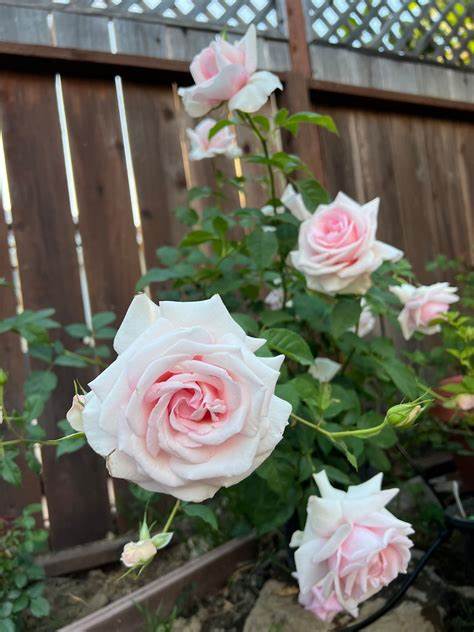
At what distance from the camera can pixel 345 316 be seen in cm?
125

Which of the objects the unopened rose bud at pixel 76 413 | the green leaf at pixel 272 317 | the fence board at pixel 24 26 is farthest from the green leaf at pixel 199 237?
the fence board at pixel 24 26

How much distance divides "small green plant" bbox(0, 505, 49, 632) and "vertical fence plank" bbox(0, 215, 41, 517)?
32 centimetres

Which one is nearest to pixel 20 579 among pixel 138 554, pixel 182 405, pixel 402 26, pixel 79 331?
pixel 79 331

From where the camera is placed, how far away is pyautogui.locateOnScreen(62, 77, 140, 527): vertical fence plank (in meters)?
1.76

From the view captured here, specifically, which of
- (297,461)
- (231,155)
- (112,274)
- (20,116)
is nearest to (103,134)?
(20,116)

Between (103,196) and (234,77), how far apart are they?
2.62 feet

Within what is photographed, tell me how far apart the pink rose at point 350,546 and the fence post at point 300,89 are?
1.41 m

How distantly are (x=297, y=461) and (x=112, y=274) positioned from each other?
2.80 feet

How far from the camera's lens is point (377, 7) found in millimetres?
2395

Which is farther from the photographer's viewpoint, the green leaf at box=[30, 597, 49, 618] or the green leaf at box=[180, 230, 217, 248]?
the green leaf at box=[180, 230, 217, 248]

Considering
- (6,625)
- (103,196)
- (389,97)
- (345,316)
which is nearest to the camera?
(6,625)

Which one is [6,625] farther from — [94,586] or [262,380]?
[262,380]

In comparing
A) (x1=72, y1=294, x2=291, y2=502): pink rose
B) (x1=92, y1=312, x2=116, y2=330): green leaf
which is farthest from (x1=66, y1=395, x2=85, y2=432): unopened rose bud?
(x1=92, y1=312, x2=116, y2=330): green leaf

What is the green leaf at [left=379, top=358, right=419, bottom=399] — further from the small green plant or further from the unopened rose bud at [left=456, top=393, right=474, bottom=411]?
the small green plant
